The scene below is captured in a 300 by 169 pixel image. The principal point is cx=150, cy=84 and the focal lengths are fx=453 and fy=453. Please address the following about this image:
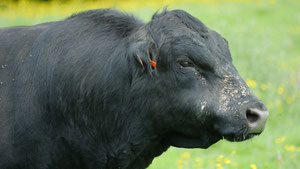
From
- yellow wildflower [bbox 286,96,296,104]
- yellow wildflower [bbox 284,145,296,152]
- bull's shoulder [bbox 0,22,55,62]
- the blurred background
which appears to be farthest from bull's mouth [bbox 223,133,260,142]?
yellow wildflower [bbox 286,96,296,104]

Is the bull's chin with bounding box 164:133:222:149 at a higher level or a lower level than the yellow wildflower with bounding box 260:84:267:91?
higher

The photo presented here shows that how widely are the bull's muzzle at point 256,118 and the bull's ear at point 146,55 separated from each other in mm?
832

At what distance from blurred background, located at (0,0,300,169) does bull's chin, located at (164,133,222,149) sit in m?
1.32

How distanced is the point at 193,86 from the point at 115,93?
0.67 meters

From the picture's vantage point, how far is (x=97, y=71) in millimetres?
3895

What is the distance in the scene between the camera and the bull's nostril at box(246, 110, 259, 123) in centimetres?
345

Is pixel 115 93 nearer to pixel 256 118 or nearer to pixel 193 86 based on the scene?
pixel 193 86

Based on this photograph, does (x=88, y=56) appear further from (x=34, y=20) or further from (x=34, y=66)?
(x=34, y=20)

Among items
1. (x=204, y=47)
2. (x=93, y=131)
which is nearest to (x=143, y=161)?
(x=93, y=131)

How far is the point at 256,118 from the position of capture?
11.3ft

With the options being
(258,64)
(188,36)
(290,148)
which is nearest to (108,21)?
(188,36)

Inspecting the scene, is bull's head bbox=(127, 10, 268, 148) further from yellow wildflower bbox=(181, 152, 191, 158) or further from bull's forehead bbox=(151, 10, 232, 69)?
yellow wildflower bbox=(181, 152, 191, 158)

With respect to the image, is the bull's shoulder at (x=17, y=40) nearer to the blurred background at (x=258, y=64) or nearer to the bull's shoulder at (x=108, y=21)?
the bull's shoulder at (x=108, y=21)

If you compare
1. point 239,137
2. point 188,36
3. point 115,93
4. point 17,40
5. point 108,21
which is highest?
point 188,36
